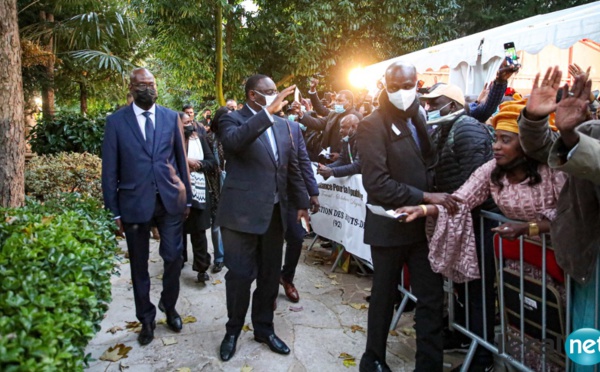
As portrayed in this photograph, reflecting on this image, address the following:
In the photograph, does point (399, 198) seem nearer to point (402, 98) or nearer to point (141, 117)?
point (402, 98)

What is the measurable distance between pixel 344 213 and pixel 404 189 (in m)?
2.46

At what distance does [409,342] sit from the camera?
3.89 meters

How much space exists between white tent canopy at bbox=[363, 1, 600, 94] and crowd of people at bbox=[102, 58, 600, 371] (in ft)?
10.3

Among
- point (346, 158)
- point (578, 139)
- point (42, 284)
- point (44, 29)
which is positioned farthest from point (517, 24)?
point (44, 29)

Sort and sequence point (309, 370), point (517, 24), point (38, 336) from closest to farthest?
point (38, 336), point (309, 370), point (517, 24)

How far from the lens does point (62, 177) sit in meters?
7.46

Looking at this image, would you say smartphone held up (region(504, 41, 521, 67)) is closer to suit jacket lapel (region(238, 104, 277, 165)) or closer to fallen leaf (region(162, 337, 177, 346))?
suit jacket lapel (region(238, 104, 277, 165))

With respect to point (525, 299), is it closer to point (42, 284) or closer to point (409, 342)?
point (409, 342)

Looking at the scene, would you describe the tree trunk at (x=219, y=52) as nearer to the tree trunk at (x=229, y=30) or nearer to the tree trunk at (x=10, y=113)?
the tree trunk at (x=229, y=30)

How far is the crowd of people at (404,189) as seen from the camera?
7.60ft

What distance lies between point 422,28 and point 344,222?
46.3 feet

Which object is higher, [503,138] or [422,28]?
[422,28]

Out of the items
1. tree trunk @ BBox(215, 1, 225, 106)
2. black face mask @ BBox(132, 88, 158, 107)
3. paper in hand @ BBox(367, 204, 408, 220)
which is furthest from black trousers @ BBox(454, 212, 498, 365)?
tree trunk @ BBox(215, 1, 225, 106)

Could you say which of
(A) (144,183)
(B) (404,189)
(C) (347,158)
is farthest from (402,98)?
(C) (347,158)
